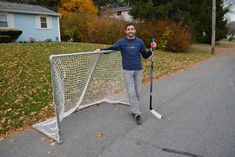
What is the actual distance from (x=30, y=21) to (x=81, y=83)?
20.4 meters

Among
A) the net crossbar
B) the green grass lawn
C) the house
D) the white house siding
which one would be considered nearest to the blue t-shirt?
the net crossbar

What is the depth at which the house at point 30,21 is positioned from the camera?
21.4m

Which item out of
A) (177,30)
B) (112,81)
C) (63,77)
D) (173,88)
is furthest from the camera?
(177,30)

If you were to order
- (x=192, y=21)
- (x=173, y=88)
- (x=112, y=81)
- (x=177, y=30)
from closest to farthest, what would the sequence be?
(x=112, y=81), (x=173, y=88), (x=177, y=30), (x=192, y=21)

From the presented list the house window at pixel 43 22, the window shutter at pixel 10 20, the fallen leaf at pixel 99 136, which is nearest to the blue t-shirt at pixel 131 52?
the fallen leaf at pixel 99 136

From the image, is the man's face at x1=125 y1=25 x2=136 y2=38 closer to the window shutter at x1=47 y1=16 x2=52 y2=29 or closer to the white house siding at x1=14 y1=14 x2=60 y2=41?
the white house siding at x1=14 y1=14 x2=60 y2=41

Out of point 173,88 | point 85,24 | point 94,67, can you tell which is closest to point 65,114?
point 94,67

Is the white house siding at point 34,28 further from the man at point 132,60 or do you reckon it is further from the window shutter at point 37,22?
the man at point 132,60

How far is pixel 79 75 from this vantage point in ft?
16.4

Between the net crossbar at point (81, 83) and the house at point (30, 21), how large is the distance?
61.7ft

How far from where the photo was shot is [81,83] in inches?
204

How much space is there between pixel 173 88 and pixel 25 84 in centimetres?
507

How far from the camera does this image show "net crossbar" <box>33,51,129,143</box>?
415 centimetres

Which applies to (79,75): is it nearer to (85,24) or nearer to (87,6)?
(85,24)
